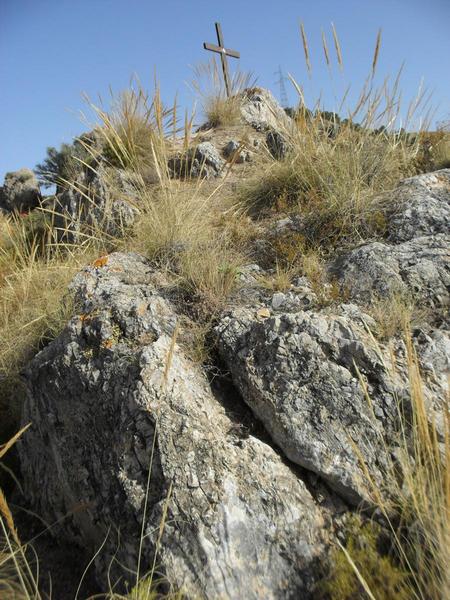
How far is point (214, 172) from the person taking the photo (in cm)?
572

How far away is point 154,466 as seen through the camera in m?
1.91

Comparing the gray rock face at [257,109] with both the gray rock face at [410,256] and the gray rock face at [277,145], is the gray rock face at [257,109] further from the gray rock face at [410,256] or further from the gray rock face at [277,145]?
the gray rock face at [410,256]

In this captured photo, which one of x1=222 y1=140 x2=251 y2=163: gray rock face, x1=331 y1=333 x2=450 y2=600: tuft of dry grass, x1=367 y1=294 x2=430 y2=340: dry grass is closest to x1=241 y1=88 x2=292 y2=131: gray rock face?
x1=222 y1=140 x2=251 y2=163: gray rock face

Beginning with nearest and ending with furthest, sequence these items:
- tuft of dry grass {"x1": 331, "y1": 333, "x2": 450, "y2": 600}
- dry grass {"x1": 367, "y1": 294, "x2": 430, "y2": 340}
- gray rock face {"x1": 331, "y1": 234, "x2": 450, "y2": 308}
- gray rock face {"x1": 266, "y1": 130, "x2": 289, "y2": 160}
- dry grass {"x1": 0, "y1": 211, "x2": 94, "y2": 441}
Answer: tuft of dry grass {"x1": 331, "y1": 333, "x2": 450, "y2": 600} < dry grass {"x1": 367, "y1": 294, "x2": 430, "y2": 340} < gray rock face {"x1": 331, "y1": 234, "x2": 450, "y2": 308} < dry grass {"x1": 0, "y1": 211, "x2": 94, "y2": 441} < gray rock face {"x1": 266, "y1": 130, "x2": 289, "y2": 160}

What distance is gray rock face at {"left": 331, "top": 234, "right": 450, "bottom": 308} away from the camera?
104 inches

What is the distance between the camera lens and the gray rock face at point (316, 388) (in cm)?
188

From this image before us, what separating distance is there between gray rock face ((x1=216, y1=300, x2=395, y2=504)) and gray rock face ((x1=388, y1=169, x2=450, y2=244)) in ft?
4.38

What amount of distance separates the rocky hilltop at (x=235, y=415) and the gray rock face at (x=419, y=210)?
3 centimetres

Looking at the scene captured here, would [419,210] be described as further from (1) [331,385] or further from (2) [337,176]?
(1) [331,385]

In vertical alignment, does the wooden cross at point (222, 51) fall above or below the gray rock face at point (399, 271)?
above

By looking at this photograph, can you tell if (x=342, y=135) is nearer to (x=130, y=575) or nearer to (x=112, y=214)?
(x=112, y=214)

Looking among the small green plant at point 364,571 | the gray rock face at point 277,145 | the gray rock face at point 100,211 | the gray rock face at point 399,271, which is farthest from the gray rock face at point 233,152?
the small green plant at point 364,571

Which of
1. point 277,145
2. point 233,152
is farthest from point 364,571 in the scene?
point 233,152

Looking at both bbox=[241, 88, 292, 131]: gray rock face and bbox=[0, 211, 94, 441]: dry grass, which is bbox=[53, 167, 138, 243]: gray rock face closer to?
bbox=[0, 211, 94, 441]: dry grass
